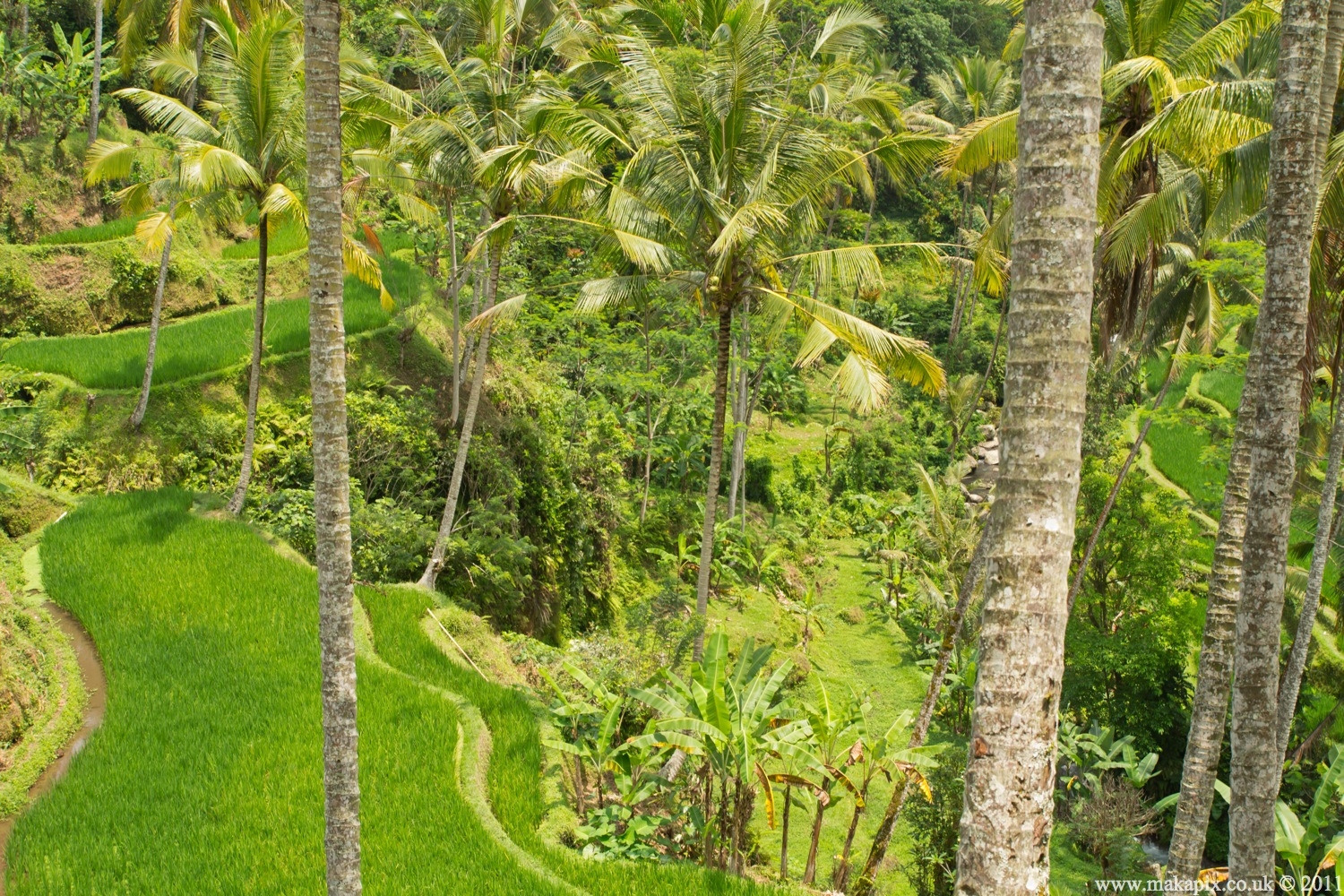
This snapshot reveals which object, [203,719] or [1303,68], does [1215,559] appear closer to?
[1303,68]

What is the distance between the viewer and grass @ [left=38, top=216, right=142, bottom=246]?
1522cm

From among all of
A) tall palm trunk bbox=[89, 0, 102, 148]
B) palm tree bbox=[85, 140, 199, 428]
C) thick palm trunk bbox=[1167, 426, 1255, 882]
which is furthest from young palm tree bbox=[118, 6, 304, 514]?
thick palm trunk bbox=[1167, 426, 1255, 882]

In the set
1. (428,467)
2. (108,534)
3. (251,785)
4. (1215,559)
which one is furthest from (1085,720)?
(108,534)

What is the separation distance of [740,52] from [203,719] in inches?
305

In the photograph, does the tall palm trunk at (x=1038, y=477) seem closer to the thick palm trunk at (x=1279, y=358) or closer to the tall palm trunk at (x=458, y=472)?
the thick palm trunk at (x=1279, y=358)

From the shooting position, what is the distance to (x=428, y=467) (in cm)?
1396

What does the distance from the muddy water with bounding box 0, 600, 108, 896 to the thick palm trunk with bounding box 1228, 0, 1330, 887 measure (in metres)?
7.49

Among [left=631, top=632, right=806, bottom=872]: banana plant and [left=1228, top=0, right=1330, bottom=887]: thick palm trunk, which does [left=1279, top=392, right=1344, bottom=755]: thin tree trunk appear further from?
[left=631, top=632, right=806, bottom=872]: banana plant

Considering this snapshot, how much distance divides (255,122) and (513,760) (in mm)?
8014

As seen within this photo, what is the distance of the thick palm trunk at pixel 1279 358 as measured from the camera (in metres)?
5.41

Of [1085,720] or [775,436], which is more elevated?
[775,436]

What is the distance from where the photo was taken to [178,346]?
540 inches

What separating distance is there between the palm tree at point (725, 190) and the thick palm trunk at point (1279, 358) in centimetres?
371

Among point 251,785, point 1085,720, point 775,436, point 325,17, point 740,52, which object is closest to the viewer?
point 325,17
